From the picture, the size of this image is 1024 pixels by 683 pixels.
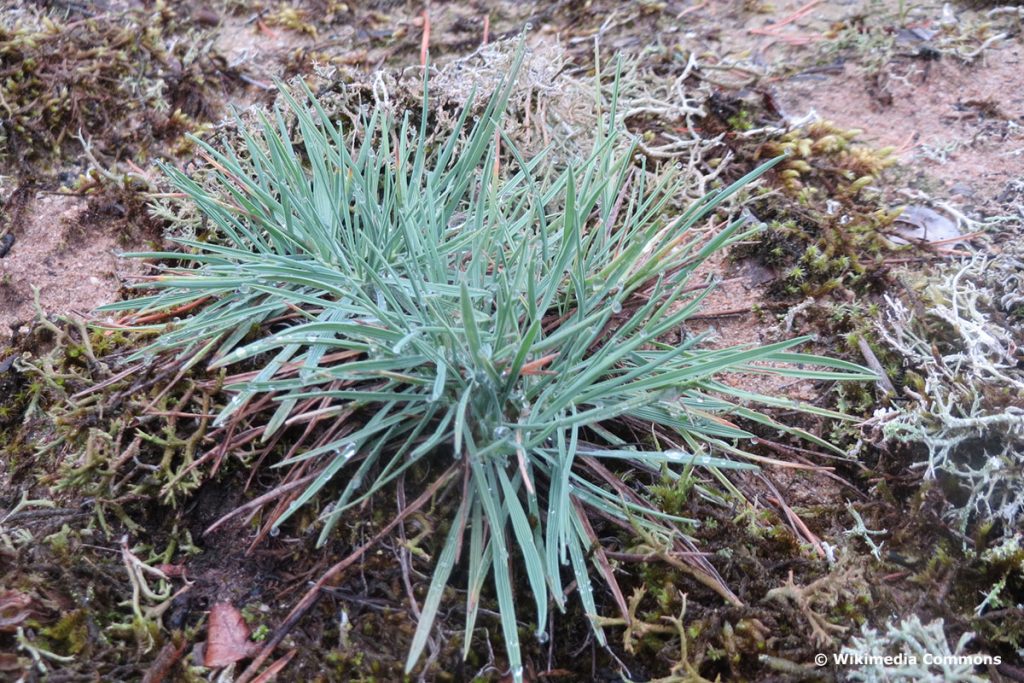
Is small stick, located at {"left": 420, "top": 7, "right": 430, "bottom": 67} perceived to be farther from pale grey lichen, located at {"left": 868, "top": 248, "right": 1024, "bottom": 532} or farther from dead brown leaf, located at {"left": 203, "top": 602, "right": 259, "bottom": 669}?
dead brown leaf, located at {"left": 203, "top": 602, "right": 259, "bottom": 669}

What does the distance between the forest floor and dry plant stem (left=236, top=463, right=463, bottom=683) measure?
19mm

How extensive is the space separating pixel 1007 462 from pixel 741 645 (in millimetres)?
674

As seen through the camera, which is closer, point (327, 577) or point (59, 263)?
point (327, 577)

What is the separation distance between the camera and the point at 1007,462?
4.73 feet

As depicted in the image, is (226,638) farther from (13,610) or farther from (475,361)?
(475,361)

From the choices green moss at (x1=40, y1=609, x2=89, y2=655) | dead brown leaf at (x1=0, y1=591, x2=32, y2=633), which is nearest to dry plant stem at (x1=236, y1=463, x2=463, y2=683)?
green moss at (x1=40, y1=609, x2=89, y2=655)

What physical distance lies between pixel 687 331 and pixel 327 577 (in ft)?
3.30

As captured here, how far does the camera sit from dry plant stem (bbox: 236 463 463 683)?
4.13ft

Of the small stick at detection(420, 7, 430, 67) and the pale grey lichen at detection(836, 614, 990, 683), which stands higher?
the small stick at detection(420, 7, 430, 67)

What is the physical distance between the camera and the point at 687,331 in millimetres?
1787

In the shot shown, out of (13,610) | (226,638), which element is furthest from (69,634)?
(226,638)

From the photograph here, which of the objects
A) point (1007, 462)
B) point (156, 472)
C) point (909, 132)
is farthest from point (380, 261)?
point (909, 132)

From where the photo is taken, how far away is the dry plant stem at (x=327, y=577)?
1.26 m

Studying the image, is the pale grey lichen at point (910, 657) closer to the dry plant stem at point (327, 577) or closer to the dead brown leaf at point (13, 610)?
the dry plant stem at point (327, 577)
